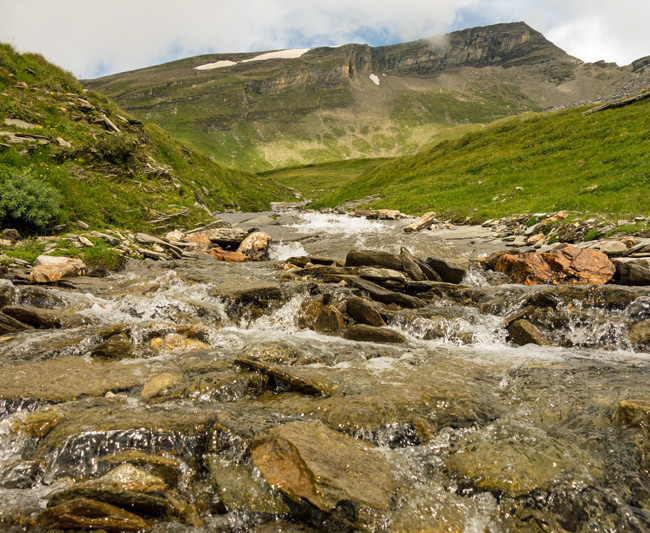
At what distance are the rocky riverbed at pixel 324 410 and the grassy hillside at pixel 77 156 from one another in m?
8.90

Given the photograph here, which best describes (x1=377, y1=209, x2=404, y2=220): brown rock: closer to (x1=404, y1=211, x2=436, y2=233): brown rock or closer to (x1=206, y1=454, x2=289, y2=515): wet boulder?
(x1=404, y1=211, x2=436, y2=233): brown rock

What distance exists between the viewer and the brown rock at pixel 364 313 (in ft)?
35.0

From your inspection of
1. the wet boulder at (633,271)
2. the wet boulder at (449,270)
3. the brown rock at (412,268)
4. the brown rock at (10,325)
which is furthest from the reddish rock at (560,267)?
the brown rock at (10,325)

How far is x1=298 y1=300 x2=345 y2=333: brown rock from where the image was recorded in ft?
34.8

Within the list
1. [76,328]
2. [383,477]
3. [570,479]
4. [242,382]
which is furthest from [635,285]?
[76,328]

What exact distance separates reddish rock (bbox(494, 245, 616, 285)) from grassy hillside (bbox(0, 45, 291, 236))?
20184 mm

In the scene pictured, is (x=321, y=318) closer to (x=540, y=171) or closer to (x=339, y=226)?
(x=339, y=226)

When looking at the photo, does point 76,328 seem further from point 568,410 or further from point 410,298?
point 568,410

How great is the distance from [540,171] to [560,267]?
23.5m

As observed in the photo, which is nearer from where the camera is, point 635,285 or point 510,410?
point 510,410

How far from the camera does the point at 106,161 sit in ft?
80.1

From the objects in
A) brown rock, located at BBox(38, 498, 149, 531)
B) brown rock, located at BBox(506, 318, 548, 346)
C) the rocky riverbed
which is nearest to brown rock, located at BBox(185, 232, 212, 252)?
the rocky riverbed

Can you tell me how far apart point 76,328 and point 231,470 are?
7133 mm

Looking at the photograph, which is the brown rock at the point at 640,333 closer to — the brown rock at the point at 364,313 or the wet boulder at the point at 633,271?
the wet boulder at the point at 633,271
